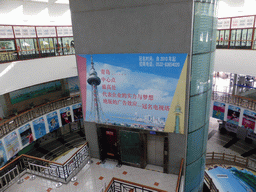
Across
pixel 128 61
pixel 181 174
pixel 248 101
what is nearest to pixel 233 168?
pixel 248 101

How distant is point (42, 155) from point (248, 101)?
14597 millimetres

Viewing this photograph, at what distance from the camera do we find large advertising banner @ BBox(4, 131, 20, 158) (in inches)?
394

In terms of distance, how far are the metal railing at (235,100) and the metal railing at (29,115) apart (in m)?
10.4

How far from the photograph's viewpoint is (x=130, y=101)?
5.89 m

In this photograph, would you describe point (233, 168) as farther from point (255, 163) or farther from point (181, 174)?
point (181, 174)

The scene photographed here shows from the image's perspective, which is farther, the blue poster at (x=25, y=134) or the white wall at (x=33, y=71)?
the blue poster at (x=25, y=134)

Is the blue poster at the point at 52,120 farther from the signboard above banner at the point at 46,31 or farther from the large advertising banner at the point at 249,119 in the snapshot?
the large advertising banner at the point at 249,119

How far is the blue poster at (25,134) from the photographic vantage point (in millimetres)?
11016

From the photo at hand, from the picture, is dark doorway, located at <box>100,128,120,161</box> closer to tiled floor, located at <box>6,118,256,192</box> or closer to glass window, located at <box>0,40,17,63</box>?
tiled floor, located at <box>6,118,256,192</box>

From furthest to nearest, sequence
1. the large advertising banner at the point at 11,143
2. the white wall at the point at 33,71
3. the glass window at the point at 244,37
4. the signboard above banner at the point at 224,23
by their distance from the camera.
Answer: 1. the signboard above banner at the point at 224,23
2. the glass window at the point at 244,37
3. the large advertising banner at the point at 11,143
4. the white wall at the point at 33,71

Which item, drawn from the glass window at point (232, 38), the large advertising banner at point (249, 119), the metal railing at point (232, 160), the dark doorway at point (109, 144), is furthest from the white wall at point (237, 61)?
the dark doorway at point (109, 144)

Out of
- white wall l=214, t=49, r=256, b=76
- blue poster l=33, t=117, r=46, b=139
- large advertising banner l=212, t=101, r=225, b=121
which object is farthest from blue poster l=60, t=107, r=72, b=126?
white wall l=214, t=49, r=256, b=76

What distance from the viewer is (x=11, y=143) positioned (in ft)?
33.9

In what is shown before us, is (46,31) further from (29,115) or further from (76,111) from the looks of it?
(76,111)
